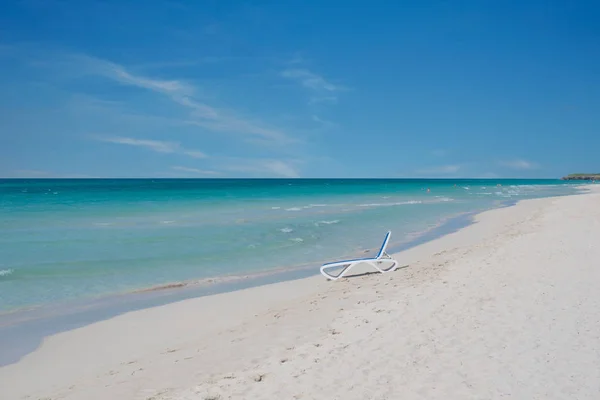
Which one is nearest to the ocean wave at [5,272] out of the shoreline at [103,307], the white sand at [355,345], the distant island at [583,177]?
the shoreline at [103,307]

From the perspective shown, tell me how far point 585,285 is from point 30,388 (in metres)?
9.18

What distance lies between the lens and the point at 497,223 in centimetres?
2078

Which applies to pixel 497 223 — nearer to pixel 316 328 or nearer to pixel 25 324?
pixel 316 328

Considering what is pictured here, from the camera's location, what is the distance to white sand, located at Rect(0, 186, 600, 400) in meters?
4.33

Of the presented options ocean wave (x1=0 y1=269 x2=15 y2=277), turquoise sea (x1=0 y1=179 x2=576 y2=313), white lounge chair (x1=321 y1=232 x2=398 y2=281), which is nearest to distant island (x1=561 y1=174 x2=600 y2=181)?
turquoise sea (x1=0 y1=179 x2=576 y2=313)

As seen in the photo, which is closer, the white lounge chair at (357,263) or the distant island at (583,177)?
the white lounge chair at (357,263)

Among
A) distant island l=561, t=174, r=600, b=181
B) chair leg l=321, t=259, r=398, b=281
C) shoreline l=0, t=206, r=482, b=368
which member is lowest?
shoreline l=0, t=206, r=482, b=368

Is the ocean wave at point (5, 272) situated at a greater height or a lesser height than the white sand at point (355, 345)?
lesser

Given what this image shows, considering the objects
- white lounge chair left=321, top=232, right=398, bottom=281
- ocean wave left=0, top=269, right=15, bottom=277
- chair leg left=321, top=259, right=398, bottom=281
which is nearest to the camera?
chair leg left=321, top=259, right=398, bottom=281

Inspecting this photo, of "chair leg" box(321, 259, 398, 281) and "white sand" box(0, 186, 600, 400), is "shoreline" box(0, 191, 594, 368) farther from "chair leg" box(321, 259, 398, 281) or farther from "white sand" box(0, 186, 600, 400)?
"chair leg" box(321, 259, 398, 281)

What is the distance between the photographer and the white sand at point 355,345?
14.2 ft

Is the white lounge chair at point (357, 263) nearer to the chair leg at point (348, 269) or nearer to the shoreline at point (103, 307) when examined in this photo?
the chair leg at point (348, 269)

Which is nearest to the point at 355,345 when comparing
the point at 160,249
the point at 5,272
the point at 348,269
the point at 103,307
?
the point at 348,269

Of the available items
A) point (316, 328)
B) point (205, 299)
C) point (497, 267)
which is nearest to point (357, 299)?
point (316, 328)
